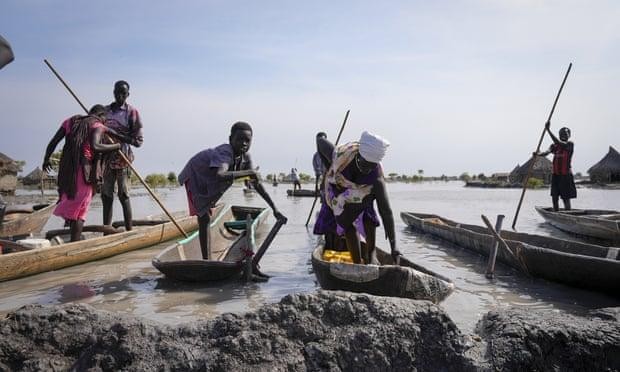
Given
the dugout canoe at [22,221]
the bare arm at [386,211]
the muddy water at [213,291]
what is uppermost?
the bare arm at [386,211]

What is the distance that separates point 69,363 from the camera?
1.98 meters

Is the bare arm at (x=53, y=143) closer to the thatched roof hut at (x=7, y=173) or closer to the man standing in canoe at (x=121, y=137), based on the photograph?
the man standing in canoe at (x=121, y=137)

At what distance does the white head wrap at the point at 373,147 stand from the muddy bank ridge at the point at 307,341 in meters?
1.25

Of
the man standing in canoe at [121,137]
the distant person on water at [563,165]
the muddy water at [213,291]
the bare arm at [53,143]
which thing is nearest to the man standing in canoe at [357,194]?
the muddy water at [213,291]

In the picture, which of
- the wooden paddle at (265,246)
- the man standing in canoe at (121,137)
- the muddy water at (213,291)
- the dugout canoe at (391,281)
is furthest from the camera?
the man standing in canoe at (121,137)

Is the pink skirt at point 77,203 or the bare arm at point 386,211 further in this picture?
the pink skirt at point 77,203

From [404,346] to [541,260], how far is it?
9.51 feet

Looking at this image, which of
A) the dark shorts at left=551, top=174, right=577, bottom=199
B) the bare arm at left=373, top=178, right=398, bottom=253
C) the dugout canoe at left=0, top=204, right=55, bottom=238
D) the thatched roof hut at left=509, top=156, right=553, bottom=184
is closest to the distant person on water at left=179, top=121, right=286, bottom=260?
the bare arm at left=373, top=178, right=398, bottom=253

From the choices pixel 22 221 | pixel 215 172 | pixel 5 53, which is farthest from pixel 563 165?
pixel 22 221

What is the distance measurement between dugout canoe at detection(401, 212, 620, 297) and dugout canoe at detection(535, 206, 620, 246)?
4.92 feet

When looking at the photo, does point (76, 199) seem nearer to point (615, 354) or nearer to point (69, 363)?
point (69, 363)

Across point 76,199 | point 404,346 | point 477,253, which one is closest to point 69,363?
point 404,346

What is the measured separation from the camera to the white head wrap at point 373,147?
3123 mm

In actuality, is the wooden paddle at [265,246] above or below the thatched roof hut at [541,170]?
below
